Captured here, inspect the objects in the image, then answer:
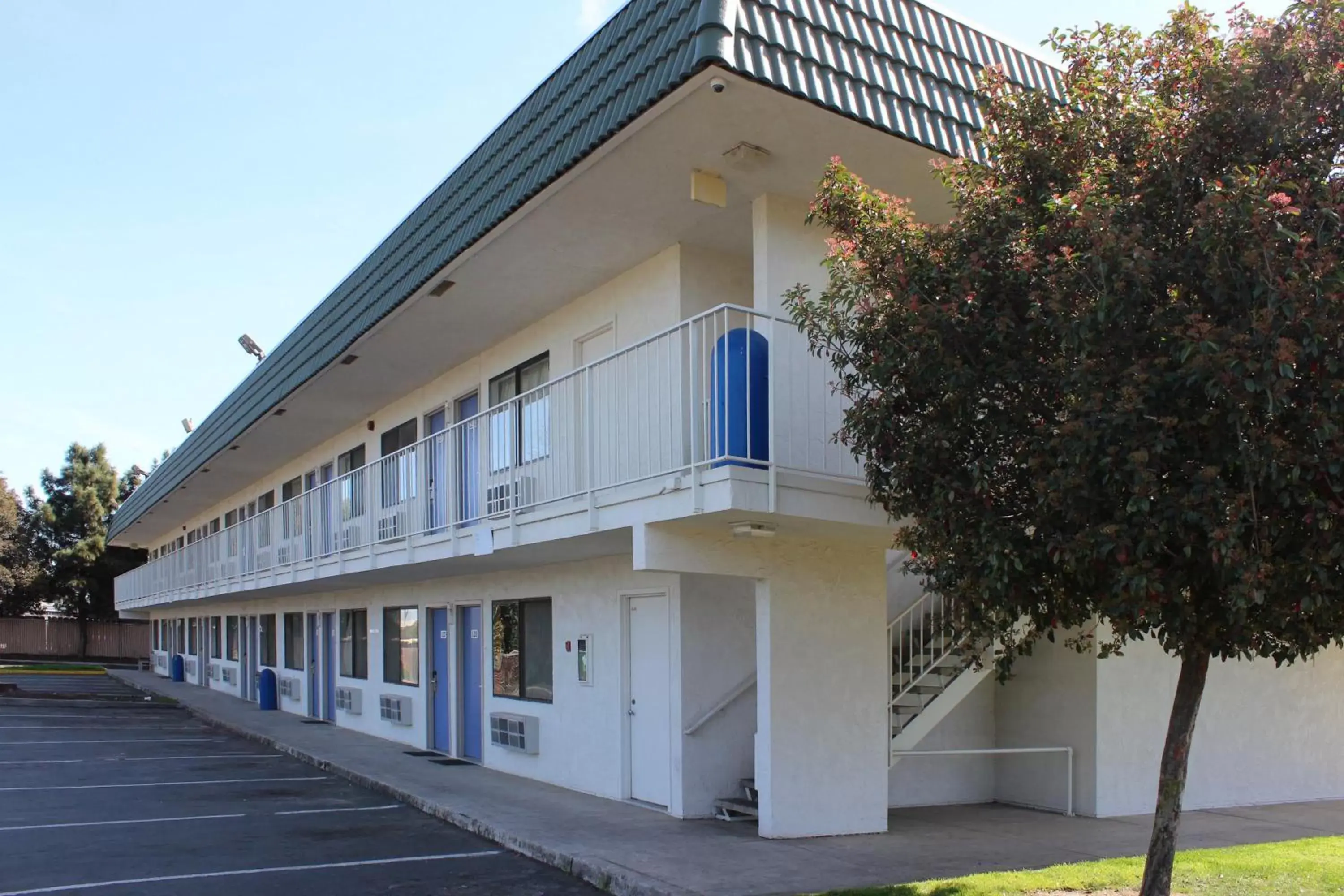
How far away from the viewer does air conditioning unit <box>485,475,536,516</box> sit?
458 inches

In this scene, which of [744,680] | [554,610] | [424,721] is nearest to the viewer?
[744,680]

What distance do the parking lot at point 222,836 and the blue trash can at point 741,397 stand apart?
3518 mm

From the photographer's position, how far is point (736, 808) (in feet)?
34.4

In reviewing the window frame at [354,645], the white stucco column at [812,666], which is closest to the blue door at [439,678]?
the window frame at [354,645]

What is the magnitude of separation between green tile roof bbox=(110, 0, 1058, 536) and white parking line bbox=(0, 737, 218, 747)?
462 inches

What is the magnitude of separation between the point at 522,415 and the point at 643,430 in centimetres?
347

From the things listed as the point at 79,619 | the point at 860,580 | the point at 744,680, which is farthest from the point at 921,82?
the point at 79,619

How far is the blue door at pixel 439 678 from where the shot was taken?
54.5 ft

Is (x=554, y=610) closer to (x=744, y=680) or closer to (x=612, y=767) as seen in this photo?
(x=612, y=767)

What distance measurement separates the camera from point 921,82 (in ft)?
29.9

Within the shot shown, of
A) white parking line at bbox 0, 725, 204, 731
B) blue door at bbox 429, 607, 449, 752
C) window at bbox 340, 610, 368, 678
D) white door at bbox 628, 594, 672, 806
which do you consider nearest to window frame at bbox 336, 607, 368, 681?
window at bbox 340, 610, 368, 678

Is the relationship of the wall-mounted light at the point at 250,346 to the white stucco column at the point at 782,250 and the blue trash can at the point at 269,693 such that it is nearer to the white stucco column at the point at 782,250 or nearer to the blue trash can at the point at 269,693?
the blue trash can at the point at 269,693

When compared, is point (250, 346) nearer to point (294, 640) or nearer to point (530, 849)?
point (294, 640)

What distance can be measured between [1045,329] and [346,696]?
56.2 ft
